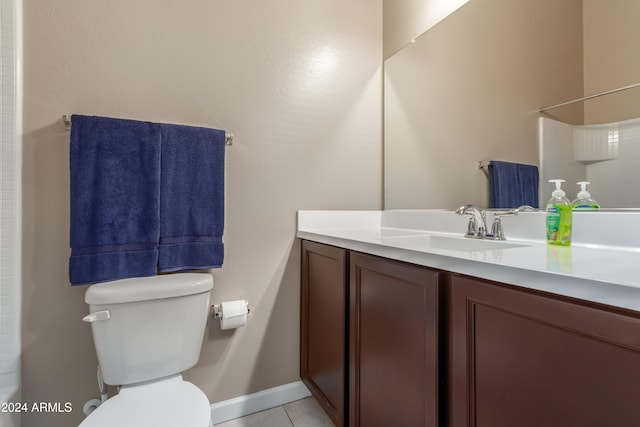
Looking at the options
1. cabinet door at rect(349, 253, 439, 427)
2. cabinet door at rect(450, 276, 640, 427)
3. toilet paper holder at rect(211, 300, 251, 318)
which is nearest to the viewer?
cabinet door at rect(450, 276, 640, 427)

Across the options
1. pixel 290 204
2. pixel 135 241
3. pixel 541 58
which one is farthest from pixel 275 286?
pixel 541 58

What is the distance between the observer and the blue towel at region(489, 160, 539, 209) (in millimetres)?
1151

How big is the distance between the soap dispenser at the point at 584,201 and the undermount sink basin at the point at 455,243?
22cm

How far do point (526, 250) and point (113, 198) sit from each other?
1467 millimetres

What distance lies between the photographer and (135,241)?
1.18 metres

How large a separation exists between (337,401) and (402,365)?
1.61ft

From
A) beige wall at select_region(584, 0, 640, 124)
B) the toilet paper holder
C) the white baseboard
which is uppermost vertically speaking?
beige wall at select_region(584, 0, 640, 124)

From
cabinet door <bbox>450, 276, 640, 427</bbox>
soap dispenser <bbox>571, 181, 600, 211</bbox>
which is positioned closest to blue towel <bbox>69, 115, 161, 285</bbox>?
cabinet door <bbox>450, 276, 640, 427</bbox>

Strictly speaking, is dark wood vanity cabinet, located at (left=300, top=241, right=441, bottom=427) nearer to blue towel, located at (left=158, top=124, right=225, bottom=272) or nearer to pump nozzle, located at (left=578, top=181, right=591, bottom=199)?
blue towel, located at (left=158, top=124, right=225, bottom=272)

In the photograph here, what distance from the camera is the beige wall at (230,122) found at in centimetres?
113

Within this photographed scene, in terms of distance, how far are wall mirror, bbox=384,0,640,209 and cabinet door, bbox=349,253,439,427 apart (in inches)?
28.2

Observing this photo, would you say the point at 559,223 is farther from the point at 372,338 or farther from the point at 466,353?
the point at 372,338

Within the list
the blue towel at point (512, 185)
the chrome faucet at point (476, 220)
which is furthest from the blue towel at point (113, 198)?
the blue towel at point (512, 185)

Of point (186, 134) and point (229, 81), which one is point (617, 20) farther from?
point (186, 134)
